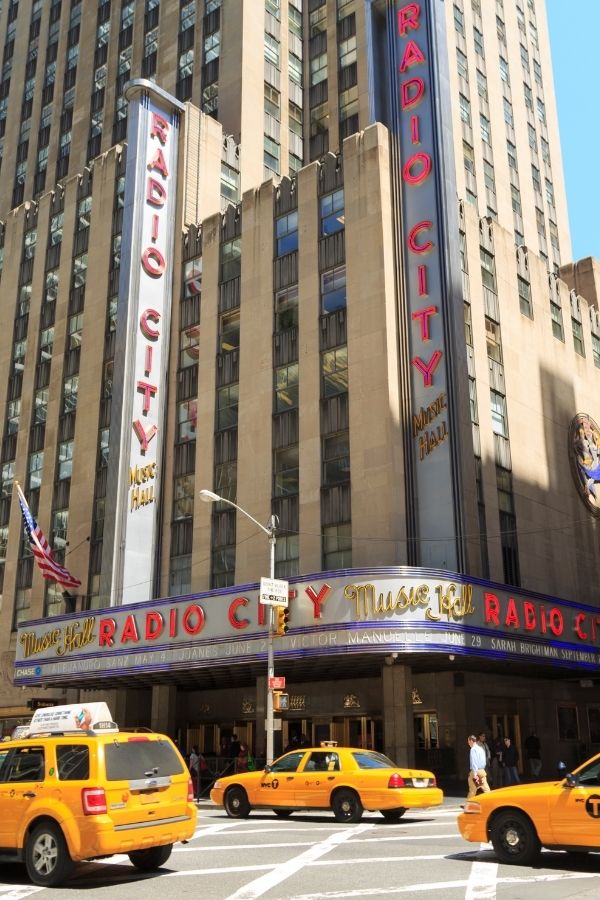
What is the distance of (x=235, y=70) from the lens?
56812 millimetres

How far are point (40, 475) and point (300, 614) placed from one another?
23.6m

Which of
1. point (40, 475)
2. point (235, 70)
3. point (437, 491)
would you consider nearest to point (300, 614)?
point (437, 491)

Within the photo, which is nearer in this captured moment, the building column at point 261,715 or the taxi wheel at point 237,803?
the taxi wheel at point 237,803

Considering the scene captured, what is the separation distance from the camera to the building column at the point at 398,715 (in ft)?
106

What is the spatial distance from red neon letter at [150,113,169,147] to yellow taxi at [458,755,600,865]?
42427 mm

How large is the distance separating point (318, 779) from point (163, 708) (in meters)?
21.6

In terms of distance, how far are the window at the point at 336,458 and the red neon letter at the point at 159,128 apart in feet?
69.9

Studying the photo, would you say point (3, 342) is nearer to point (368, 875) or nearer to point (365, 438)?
point (365, 438)

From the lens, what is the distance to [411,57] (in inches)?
1624

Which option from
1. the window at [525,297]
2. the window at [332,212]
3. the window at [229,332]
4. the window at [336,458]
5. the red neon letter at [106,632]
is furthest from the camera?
the window at [525,297]

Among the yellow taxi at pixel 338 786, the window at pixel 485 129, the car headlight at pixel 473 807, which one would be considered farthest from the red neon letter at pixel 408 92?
the car headlight at pixel 473 807

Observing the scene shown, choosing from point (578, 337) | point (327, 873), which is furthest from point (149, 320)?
point (327, 873)

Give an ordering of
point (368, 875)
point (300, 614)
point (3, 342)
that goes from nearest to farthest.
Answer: point (368, 875) < point (300, 614) < point (3, 342)

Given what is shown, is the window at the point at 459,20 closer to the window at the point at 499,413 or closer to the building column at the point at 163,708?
the window at the point at 499,413
